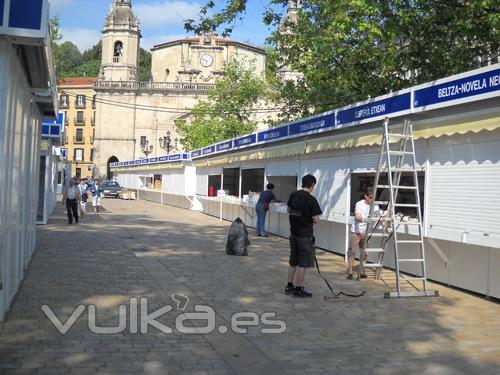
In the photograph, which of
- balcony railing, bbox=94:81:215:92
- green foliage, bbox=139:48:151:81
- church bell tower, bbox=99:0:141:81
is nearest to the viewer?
church bell tower, bbox=99:0:141:81

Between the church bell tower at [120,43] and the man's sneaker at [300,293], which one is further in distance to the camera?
the church bell tower at [120,43]

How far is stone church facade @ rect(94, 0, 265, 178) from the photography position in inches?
3204

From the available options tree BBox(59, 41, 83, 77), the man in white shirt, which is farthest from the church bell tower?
the man in white shirt

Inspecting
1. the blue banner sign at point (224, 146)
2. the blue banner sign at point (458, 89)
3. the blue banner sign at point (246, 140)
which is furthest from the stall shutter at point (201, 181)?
the blue banner sign at point (458, 89)

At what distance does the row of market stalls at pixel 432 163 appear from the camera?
8.32 m

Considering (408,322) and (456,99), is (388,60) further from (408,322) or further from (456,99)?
(408,322)

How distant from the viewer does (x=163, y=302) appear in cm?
789

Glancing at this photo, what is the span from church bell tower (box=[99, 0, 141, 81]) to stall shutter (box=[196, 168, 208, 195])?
54988mm

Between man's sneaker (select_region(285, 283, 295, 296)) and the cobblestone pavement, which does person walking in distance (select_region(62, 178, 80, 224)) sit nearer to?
the cobblestone pavement

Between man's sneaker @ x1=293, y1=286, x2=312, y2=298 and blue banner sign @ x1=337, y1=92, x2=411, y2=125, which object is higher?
blue banner sign @ x1=337, y1=92, x2=411, y2=125

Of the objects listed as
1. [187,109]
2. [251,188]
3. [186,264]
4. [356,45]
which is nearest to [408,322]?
[186,264]

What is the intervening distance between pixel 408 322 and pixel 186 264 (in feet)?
17.6

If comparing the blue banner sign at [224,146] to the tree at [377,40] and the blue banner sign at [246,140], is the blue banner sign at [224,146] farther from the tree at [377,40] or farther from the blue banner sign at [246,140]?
the tree at [377,40]

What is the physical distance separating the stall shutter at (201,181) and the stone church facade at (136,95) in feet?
168
